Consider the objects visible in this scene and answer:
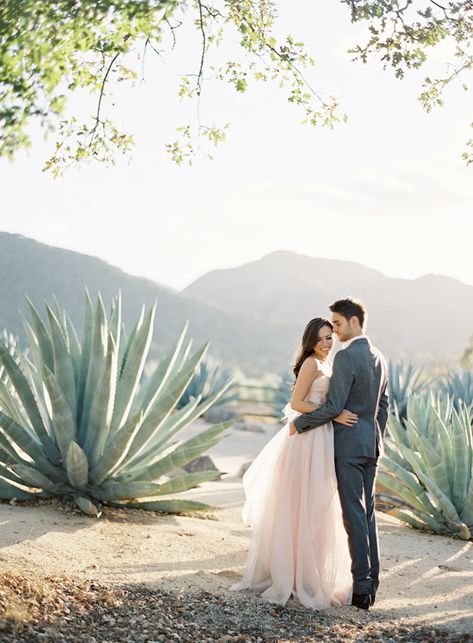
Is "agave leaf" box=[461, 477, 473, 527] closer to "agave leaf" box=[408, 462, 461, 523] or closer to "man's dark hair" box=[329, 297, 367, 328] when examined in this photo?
"agave leaf" box=[408, 462, 461, 523]

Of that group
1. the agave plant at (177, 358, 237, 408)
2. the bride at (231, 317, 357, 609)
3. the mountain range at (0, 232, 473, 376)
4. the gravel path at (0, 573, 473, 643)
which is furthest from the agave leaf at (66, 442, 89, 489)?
the mountain range at (0, 232, 473, 376)

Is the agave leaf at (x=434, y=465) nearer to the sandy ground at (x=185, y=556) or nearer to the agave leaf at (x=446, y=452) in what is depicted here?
the agave leaf at (x=446, y=452)

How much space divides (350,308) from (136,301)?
72.6m

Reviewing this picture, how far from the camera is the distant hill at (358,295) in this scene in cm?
8781

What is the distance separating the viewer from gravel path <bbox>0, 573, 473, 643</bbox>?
156 inches

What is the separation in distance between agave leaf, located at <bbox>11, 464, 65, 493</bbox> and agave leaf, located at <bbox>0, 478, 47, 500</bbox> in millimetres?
75

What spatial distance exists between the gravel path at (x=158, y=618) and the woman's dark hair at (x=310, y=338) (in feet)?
4.63

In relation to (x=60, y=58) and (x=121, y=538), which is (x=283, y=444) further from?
(x=60, y=58)

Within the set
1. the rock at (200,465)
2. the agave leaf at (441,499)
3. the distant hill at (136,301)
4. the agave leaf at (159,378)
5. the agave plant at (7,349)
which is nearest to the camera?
the agave leaf at (159,378)

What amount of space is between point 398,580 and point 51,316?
10.1 ft

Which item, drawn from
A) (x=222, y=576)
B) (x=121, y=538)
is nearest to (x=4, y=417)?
(x=121, y=538)

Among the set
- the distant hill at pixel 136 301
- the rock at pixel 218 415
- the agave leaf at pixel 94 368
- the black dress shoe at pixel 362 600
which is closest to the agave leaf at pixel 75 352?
the agave leaf at pixel 94 368

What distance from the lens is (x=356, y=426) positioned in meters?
4.87

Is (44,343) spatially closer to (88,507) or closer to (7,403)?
(7,403)
